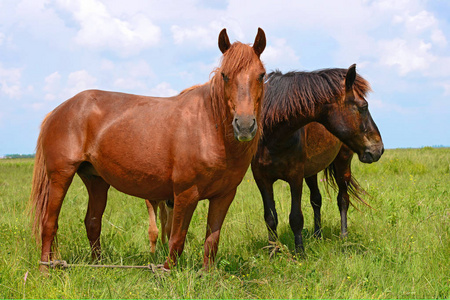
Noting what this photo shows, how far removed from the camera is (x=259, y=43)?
3.20 metres

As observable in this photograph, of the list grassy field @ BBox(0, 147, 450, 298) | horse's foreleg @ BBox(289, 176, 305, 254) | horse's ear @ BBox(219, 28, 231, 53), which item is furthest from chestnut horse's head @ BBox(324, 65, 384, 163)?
horse's ear @ BBox(219, 28, 231, 53)

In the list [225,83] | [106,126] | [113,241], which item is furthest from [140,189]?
[113,241]

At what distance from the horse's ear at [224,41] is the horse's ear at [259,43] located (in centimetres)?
23

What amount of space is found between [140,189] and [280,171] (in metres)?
1.77

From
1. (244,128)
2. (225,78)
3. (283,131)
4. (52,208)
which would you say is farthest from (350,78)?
(52,208)

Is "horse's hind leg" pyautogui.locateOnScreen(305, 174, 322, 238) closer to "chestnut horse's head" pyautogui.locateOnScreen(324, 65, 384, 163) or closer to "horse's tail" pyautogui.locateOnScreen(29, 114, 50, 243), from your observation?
"chestnut horse's head" pyautogui.locateOnScreen(324, 65, 384, 163)

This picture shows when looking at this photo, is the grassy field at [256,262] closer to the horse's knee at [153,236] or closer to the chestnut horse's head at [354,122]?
the horse's knee at [153,236]

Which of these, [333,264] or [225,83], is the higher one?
[225,83]

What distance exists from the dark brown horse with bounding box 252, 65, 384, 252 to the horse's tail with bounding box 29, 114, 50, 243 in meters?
2.38

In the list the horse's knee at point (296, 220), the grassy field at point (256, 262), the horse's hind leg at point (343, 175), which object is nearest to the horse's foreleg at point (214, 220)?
the grassy field at point (256, 262)

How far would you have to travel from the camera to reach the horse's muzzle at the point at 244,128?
8.95 ft

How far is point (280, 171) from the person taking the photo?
4.55 metres

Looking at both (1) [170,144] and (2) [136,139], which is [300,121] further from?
(2) [136,139]

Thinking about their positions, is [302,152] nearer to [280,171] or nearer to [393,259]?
[280,171]
